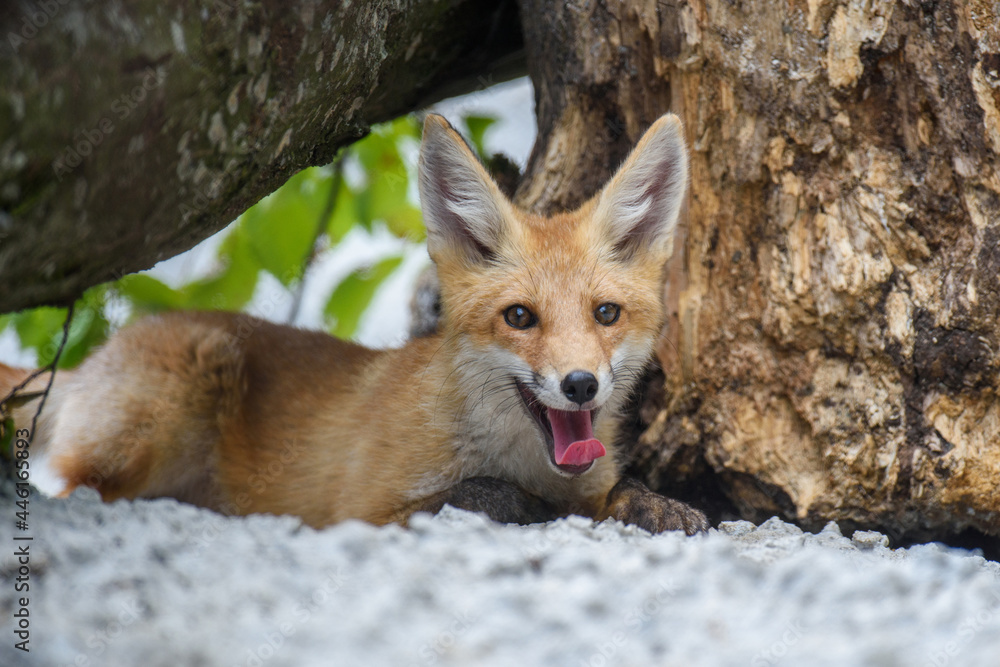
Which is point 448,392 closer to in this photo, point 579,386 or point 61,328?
point 579,386

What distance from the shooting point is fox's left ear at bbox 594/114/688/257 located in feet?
11.4

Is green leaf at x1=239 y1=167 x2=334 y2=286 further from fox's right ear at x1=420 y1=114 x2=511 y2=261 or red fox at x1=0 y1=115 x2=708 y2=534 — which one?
fox's right ear at x1=420 y1=114 x2=511 y2=261

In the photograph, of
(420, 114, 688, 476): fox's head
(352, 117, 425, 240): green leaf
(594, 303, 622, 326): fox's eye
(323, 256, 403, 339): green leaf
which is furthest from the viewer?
(352, 117, 425, 240): green leaf

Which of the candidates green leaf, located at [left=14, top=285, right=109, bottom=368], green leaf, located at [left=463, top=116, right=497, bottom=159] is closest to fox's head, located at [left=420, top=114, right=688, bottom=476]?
green leaf, located at [left=463, top=116, right=497, bottom=159]

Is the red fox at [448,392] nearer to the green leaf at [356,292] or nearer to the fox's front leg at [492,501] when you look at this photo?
the fox's front leg at [492,501]

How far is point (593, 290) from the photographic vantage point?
3.43 meters

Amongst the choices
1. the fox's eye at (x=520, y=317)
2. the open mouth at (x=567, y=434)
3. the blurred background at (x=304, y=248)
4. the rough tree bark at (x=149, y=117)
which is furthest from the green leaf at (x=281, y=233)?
the open mouth at (x=567, y=434)

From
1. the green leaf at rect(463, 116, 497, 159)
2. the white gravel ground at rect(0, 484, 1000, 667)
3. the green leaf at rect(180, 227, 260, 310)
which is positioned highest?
the green leaf at rect(463, 116, 497, 159)

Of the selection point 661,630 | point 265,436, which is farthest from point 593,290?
point 265,436

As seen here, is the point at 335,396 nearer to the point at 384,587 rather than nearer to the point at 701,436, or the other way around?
the point at 701,436

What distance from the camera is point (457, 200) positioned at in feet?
12.1

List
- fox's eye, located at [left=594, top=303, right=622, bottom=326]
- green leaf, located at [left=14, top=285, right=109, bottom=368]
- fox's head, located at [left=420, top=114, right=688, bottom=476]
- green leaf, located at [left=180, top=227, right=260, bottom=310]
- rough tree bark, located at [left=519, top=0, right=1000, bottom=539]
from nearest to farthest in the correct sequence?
rough tree bark, located at [left=519, top=0, right=1000, bottom=539] → fox's head, located at [left=420, top=114, right=688, bottom=476] → fox's eye, located at [left=594, top=303, right=622, bottom=326] → green leaf, located at [left=14, top=285, right=109, bottom=368] → green leaf, located at [left=180, top=227, right=260, bottom=310]

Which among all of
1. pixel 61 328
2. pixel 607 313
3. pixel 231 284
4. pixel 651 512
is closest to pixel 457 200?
pixel 607 313

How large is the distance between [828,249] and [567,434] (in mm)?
1356
